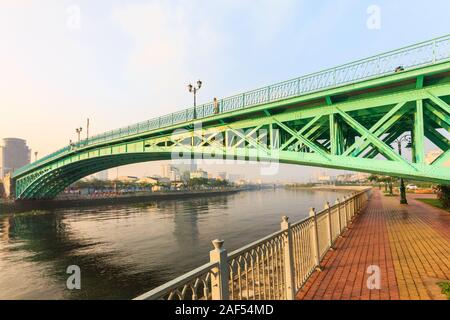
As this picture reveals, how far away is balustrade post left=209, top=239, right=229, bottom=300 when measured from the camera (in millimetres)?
3051

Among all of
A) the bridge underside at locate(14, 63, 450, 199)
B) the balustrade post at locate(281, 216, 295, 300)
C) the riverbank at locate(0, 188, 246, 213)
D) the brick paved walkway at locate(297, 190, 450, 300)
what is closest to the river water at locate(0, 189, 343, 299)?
the bridge underside at locate(14, 63, 450, 199)

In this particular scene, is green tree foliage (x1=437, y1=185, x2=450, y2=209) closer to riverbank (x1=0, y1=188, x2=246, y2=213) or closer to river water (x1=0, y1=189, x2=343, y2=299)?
river water (x1=0, y1=189, x2=343, y2=299)

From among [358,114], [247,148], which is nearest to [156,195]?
[247,148]

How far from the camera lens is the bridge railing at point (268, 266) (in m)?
2.70

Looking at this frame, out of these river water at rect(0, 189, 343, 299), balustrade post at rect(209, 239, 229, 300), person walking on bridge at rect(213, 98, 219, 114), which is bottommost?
river water at rect(0, 189, 343, 299)

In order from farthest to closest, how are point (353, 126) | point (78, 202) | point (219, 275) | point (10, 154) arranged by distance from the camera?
1. point (10, 154)
2. point (78, 202)
3. point (353, 126)
4. point (219, 275)

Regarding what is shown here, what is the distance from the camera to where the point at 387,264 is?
718 cm

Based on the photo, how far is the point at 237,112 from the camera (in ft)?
54.1

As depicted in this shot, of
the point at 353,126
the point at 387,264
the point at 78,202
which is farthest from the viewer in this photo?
the point at 78,202

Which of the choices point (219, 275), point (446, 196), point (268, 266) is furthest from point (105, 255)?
point (446, 196)

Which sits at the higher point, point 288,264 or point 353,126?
point 353,126

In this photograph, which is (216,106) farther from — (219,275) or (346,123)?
(219,275)

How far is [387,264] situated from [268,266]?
4.63 meters

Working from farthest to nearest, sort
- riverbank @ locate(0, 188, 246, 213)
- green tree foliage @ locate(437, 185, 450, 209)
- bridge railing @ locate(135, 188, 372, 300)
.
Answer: riverbank @ locate(0, 188, 246, 213) < green tree foliage @ locate(437, 185, 450, 209) < bridge railing @ locate(135, 188, 372, 300)
